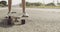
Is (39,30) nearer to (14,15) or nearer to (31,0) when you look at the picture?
(14,15)

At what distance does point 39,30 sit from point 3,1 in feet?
29.4

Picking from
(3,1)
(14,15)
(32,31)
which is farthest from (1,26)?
(3,1)

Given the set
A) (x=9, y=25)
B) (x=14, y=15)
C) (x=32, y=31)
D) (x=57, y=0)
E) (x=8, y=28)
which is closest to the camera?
(x=32, y=31)

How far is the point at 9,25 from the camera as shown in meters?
5.32

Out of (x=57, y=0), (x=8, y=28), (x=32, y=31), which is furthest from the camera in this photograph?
(x=57, y=0)

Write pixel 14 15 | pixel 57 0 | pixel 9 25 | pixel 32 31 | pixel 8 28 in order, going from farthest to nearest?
pixel 57 0
pixel 14 15
pixel 9 25
pixel 8 28
pixel 32 31

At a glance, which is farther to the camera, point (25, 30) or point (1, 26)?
point (1, 26)

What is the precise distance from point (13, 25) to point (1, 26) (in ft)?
1.16

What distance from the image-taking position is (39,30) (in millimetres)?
4758

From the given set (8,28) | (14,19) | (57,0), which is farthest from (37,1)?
(8,28)

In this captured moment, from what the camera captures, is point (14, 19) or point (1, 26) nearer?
point (1, 26)

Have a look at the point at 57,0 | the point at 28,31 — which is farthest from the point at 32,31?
the point at 57,0

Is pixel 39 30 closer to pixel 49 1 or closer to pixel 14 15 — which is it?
pixel 14 15

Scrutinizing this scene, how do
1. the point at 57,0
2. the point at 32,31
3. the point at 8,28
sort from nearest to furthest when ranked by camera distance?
the point at 32,31, the point at 8,28, the point at 57,0
